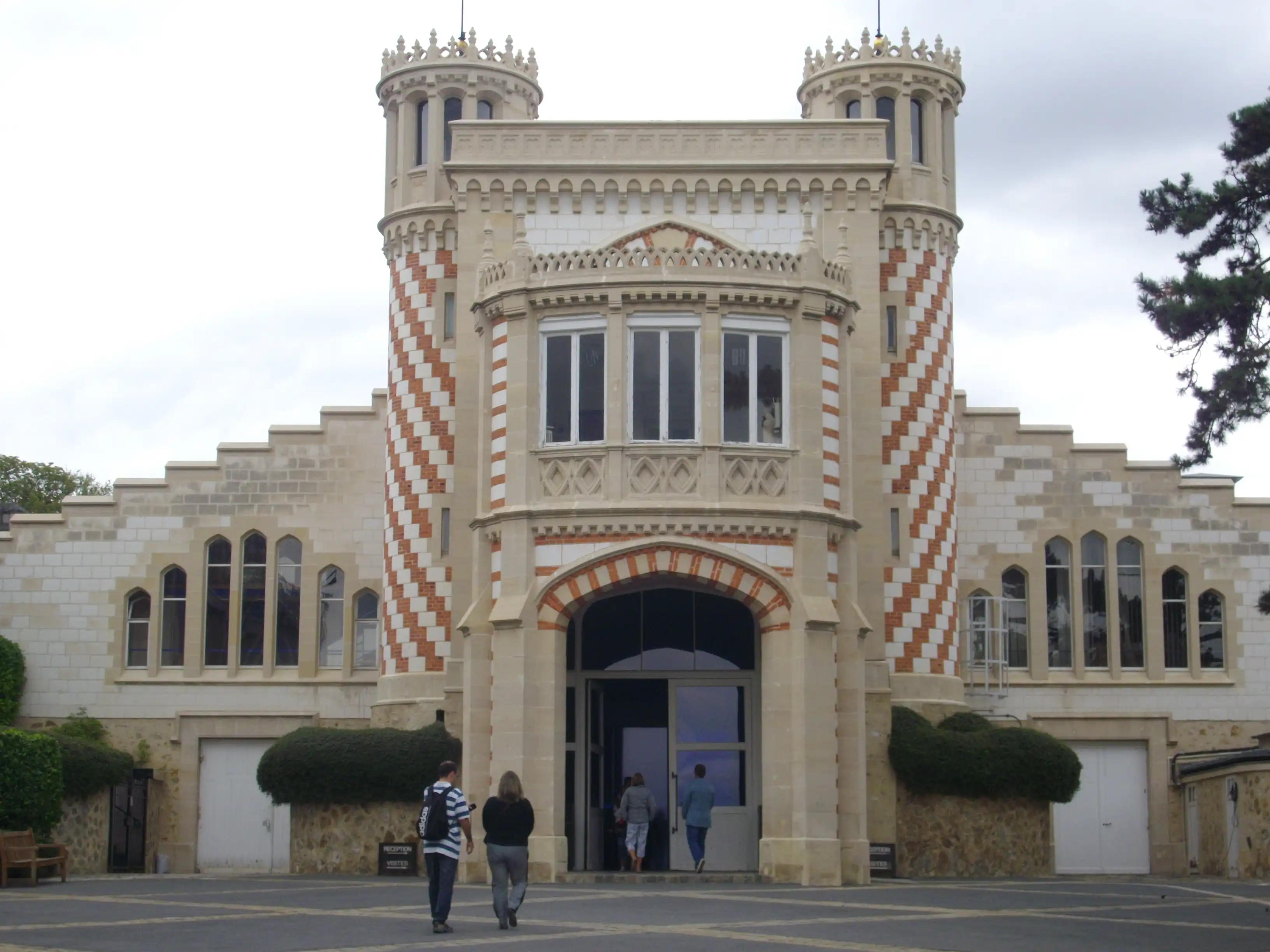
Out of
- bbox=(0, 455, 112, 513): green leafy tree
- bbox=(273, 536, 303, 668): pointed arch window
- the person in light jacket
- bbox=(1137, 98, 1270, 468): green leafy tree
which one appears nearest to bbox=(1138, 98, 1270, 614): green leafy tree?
bbox=(1137, 98, 1270, 468): green leafy tree

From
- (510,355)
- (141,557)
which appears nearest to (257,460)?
(141,557)

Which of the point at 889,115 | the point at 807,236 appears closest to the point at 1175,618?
the point at 889,115

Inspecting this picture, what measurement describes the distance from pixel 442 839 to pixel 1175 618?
2438cm

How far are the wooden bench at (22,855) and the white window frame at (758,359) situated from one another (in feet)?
40.6

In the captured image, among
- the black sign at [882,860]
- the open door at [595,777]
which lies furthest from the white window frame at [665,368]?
the black sign at [882,860]

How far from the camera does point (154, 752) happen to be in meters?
40.6

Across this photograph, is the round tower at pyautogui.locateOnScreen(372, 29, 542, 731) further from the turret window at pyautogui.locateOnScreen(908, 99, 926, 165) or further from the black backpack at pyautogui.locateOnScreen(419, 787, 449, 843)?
the black backpack at pyautogui.locateOnScreen(419, 787, 449, 843)

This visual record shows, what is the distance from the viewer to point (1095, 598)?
136ft

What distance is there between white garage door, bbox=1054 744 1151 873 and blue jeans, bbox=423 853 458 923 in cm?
2209

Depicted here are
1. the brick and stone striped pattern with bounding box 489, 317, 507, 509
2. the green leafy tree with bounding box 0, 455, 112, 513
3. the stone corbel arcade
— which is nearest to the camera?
the stone corbel arcade

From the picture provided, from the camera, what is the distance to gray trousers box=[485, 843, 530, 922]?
21062 mm

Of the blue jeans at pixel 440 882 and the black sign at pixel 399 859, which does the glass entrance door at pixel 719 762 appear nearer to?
the black sign at pixel 399 859

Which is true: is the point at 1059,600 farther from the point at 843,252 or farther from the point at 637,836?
the point at 637,836

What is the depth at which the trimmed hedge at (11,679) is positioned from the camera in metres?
40.1
